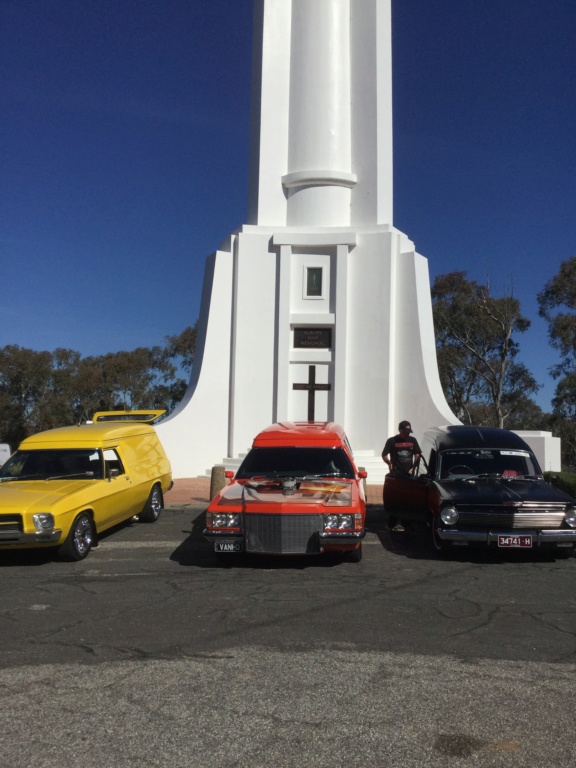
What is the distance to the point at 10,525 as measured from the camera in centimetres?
849

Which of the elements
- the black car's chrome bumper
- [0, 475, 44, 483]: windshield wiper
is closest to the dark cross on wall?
[0, 475, 44, 483]: windshield wiper

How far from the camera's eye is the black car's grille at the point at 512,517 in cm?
869

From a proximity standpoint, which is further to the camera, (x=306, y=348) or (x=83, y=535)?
(x=306, y=348)

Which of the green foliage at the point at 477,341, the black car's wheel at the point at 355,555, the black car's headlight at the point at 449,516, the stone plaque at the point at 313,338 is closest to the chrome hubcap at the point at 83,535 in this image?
the black car's wheel at the point at 355,555

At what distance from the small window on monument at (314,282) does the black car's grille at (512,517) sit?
38.0 feet

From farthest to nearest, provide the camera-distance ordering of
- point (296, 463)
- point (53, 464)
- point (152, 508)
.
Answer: point (152, 508) → point (53, 464) → point (296, 463)

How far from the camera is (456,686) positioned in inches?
192

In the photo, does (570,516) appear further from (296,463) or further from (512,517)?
(296,463)

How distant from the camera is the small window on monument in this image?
64.4ft

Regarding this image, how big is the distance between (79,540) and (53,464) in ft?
5.55

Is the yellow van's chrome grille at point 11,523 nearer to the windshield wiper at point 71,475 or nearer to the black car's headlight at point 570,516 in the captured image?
the windshield wiper at point 71,475

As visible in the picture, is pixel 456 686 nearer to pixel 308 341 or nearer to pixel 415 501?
pixel 415 501

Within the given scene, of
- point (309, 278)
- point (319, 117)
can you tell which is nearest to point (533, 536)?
point (309, 278)

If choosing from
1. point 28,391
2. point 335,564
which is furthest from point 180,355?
point 335,564
